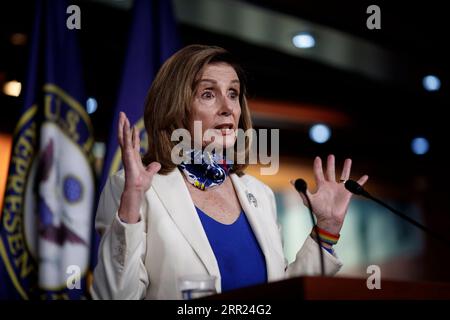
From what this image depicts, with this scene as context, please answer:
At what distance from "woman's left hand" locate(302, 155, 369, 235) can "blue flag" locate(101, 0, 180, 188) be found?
1.24 meters

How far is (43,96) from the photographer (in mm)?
3096

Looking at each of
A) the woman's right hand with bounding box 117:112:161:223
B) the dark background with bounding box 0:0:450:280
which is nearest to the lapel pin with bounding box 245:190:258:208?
the woman's right hand with bounding box 117:112:161:223

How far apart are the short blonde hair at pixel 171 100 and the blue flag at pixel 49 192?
1.06 m

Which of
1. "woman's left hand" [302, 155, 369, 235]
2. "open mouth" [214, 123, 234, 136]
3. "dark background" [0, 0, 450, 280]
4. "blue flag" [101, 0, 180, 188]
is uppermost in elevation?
"dark background" [0, 0, 450, 280]

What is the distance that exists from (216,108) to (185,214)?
1.14 ft

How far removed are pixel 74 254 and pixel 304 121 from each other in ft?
9.30

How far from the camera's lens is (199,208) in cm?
197

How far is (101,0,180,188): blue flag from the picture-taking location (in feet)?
10.4

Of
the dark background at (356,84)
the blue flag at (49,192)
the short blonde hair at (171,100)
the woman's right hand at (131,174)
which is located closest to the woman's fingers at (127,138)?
the woman's right hand at (131,174)

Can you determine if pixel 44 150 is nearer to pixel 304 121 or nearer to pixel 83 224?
pixel 83 224

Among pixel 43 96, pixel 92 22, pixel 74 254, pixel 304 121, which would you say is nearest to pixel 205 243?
pixel 74 254

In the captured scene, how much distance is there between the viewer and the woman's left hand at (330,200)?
6.55 feet

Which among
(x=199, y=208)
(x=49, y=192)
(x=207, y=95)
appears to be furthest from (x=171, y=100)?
(x=49, y=192)

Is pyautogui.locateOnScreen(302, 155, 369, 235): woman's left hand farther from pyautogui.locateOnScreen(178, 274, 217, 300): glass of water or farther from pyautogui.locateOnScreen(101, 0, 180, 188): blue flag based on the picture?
pyautogui.locateOnScreen(101, 0, 180, 188): blue flag
